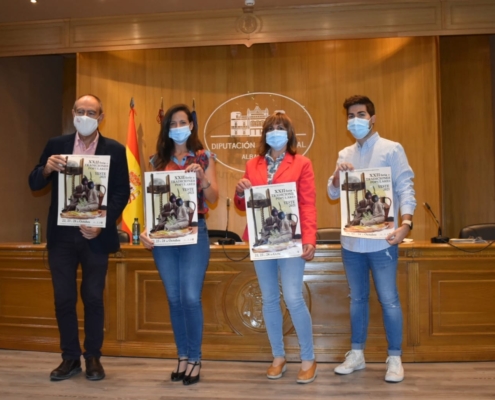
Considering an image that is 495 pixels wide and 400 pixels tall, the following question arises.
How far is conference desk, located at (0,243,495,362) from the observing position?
3361 millimetres

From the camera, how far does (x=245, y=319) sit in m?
3.47

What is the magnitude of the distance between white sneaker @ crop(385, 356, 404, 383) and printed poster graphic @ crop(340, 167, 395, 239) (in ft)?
2.33

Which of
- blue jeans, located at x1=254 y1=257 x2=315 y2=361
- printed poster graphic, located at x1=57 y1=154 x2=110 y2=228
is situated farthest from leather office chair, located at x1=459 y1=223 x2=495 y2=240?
printed poster graphic, located at x1=57 y1=154 x2=110 y2=228

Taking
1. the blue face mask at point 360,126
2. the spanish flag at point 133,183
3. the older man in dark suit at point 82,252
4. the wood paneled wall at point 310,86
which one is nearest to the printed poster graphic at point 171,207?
the older man in dark suit at point 82,252

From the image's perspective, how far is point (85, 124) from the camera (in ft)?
9.41

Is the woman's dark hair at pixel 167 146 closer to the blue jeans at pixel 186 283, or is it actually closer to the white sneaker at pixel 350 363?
the blue jeans at pixel 186 283

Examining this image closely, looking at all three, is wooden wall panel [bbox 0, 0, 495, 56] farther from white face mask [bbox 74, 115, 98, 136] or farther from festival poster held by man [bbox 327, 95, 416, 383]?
white face mask [bbox 74, 115, 98, 136]

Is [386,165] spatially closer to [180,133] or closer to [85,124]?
[180,133]

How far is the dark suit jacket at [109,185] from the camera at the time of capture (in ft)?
9.57

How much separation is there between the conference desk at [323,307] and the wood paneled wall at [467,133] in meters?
3.15

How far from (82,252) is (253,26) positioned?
3.57m

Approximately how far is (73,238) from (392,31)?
4.05 metres

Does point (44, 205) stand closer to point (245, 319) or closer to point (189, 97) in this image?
point (189, 97)

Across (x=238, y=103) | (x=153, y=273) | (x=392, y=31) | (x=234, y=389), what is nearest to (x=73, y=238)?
(x=153, y=273)
